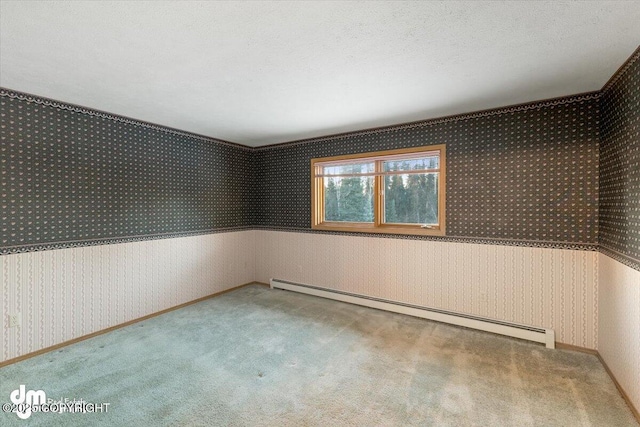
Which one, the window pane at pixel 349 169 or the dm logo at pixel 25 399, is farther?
the window pane at pixel 349 169

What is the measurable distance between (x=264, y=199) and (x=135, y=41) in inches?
129

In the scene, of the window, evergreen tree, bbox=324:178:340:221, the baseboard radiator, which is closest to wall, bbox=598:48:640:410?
the baseboard radiator

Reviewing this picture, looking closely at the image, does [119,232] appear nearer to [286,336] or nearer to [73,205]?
[73,205]

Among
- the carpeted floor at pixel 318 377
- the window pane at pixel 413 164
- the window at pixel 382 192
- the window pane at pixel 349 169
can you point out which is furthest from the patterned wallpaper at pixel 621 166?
the window pane at pixel 349 169

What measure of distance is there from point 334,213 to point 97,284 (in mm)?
3028

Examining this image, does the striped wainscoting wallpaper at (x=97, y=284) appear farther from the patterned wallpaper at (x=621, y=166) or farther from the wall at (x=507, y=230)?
the patterned wallpaper at (x=621, y=166)

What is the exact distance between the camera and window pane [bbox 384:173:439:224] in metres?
3.54

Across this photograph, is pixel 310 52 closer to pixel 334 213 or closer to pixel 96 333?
pixel 334 213

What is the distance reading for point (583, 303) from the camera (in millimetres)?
2666

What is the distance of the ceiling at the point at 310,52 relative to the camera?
1504 millimetres

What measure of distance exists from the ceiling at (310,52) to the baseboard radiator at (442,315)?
7.38ft

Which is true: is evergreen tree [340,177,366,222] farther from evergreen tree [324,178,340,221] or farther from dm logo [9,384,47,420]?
dm logo [9,384,47,420]

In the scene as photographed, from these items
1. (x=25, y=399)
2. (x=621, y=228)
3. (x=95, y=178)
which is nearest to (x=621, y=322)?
(x=621, y=228)

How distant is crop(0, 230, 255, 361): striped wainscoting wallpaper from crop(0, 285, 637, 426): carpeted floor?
233 millimetres
